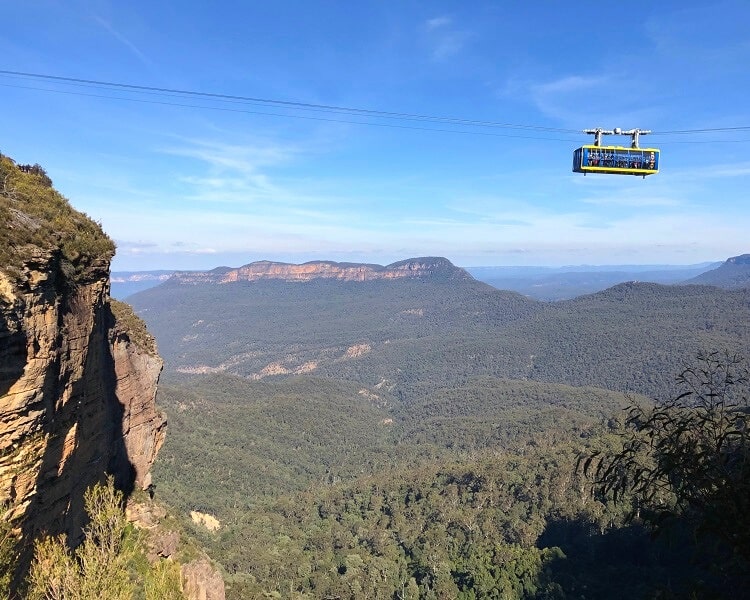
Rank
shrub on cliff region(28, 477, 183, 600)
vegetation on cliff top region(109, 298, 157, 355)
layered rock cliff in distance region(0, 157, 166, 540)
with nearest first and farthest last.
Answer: shrub on cliff region(28, 477, 183, 600)
layered rock cliff in distance region(0, 157, 166, 540)
vegetation on cliff top region(109, 298, 157, 355)

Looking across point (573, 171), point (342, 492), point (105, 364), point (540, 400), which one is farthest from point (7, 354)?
point (540, 400)

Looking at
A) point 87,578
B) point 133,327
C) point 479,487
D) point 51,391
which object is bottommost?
point 479,487

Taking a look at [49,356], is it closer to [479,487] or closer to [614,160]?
[614,160]

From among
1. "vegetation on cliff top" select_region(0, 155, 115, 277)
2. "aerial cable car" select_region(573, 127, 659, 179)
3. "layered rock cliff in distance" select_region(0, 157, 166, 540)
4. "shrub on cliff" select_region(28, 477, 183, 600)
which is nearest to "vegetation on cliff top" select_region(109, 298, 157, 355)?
"layered rock cliff in distance" select_region(0, 157, 166, 540)

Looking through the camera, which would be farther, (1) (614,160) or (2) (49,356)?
(1) (614,160)

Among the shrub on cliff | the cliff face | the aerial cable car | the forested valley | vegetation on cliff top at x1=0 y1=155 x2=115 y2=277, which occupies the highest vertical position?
the aerial cable car

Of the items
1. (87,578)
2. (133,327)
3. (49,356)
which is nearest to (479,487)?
(133,327)

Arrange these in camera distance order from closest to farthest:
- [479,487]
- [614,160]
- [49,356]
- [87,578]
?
[87,578] → [49,356] → [614,160] → [479,487]

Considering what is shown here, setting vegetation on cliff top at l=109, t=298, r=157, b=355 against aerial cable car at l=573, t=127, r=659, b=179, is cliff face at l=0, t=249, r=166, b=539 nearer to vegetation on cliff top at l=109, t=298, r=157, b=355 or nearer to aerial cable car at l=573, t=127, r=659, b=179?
vegetation on cliff top at l=109, t=298, r=157, b=355
